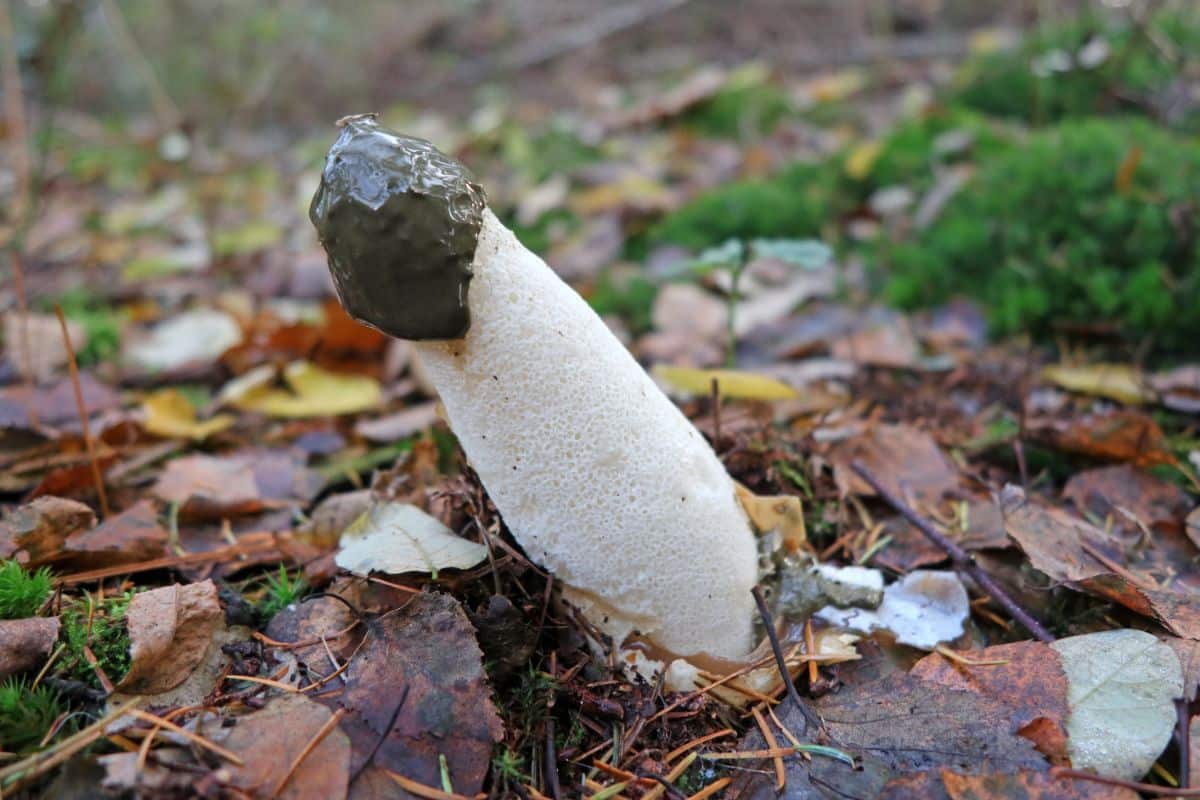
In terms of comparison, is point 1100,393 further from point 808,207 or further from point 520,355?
point 520,355

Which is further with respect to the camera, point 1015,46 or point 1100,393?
point 1015,46

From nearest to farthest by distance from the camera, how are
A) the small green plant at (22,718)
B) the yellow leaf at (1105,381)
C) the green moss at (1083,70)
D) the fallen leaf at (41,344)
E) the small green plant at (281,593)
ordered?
the small green plant at (22,718)
the small green plant at (281,593)
the yellow leaf at (1105,381)
the fallen leaf at (41,344)
the green moss at (1083,70)

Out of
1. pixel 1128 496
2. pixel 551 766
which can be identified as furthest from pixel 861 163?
pixel 551 766

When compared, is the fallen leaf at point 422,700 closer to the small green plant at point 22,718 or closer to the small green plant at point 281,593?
the small green plant at point 281,593

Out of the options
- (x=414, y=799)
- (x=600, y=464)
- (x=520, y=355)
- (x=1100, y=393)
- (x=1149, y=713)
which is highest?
(x=520, y=355)

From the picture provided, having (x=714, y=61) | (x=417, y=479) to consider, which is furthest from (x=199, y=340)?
(x=714, y=61)

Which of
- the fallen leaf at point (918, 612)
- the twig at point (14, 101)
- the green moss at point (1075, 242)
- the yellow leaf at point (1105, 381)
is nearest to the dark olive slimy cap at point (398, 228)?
the fallen leaf at point (918, 612)

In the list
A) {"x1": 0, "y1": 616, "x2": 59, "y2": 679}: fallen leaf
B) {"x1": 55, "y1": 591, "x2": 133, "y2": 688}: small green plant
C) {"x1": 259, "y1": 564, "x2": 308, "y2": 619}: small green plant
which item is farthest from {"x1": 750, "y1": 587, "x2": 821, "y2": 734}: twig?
{"x1": 0, "y1": 616, "x2": 59, "y2": 679}: fallen leaf
